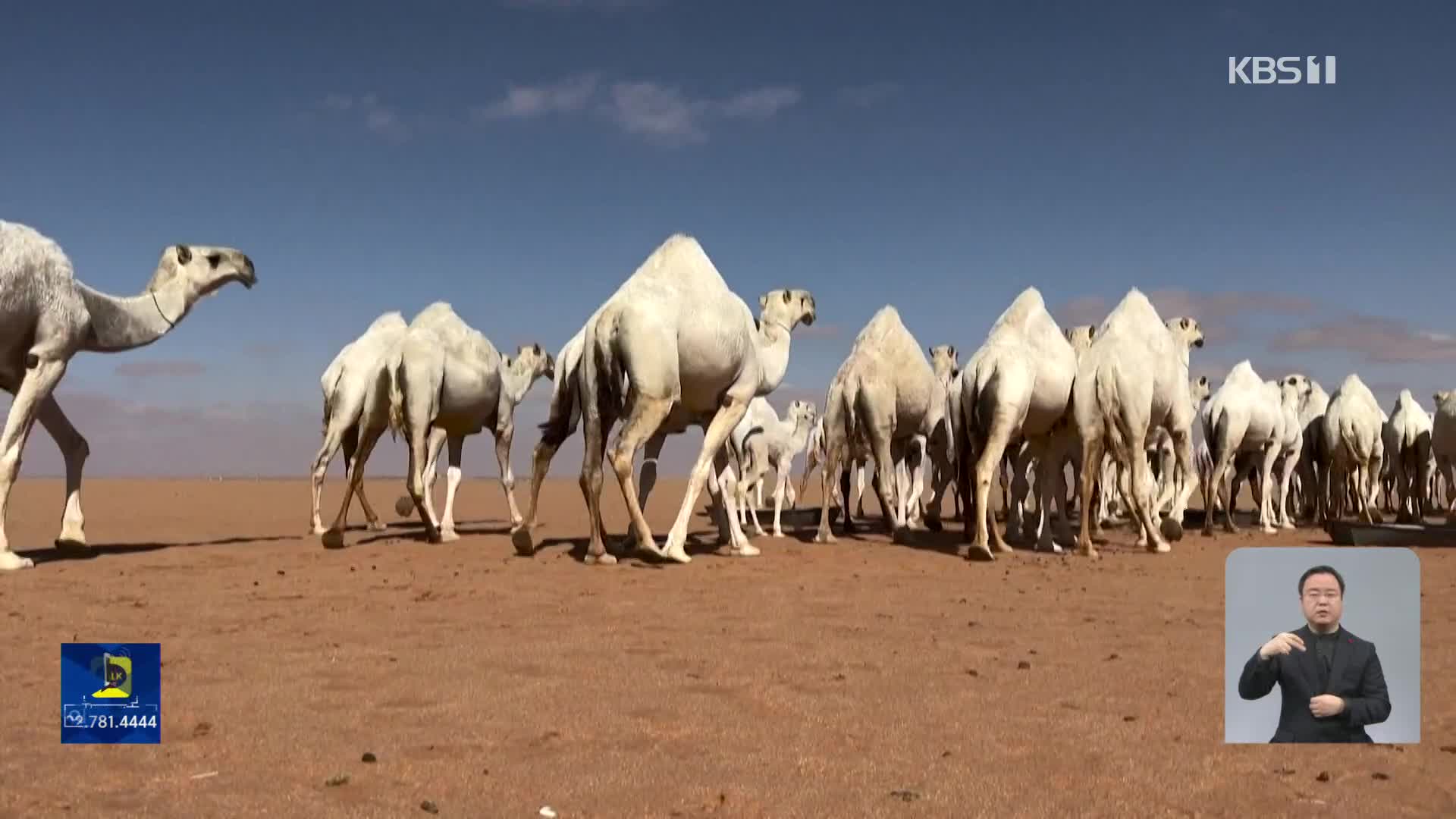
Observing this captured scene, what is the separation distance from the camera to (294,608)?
891 cm

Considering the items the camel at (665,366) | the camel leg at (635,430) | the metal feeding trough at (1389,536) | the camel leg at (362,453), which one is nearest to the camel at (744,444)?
the camel at (665,366)

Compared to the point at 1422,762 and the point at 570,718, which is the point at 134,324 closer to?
the point at 570,718

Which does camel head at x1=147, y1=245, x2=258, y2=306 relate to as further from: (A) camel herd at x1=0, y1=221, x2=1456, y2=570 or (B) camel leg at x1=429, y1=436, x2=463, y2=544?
(B) camel leg at x1=429, y1=436, x2=463, y2=544

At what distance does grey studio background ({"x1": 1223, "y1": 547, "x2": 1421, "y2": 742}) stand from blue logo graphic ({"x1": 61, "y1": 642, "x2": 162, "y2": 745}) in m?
4.53

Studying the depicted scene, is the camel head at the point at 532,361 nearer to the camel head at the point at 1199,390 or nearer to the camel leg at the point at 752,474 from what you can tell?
the camel leg at the point at 752,474

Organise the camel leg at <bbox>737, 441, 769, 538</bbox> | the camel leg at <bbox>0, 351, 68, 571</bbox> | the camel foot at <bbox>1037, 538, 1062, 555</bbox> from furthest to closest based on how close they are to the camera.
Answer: the camel leg at <bbox>737, 441, 769, 538</bbox>, the camel foot at <bbox>1037, 538, 1062, 555</bbox>, the camel leg at <bbox>0, 351, 68, 571</bbox>

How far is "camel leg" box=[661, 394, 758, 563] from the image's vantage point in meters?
12.0

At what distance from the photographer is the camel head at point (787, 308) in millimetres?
15664

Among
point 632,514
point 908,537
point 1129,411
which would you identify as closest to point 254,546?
point 632,514

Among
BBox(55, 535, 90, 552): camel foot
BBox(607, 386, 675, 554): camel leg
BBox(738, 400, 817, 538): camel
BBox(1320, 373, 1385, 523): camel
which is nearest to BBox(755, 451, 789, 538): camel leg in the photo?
BBox(738, 400, 817, 538): camel

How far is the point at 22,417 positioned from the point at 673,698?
8.90 m

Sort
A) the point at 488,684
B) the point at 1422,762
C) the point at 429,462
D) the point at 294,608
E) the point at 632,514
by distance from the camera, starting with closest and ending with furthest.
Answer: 1. the point at 1422,762
2. the point at 488,684
3. the point at 294,608
4. the point at 632,514
5. the point at 429,462

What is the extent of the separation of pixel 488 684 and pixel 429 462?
1124 cm

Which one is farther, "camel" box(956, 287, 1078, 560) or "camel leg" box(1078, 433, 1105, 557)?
"camel leg" box(1078, 433, 1105, 557)
